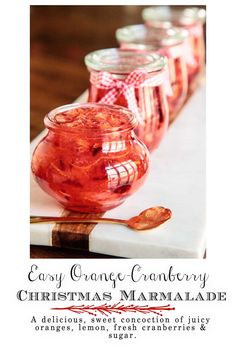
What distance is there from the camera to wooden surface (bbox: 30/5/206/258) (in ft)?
4.89

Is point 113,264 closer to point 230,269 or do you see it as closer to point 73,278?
point 73,278

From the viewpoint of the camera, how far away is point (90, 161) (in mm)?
992

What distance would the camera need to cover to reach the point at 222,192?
1.10 meters

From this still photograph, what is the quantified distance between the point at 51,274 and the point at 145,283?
0.15 meters

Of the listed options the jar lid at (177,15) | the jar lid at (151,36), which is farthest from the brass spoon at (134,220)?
the jar lid at (177,15)

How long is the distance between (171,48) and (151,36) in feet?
0.39

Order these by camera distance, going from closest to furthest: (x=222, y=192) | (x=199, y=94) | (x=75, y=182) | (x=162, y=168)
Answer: (x=75, y=182), (x=222, y=192), (x=162, y=168), (x=199, y=94)

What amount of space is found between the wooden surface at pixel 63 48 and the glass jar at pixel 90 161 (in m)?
0.10

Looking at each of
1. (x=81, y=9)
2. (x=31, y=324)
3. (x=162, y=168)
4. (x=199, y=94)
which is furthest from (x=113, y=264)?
(x=81, y=9)

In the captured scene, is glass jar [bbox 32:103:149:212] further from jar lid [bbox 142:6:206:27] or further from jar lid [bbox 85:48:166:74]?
jar lid [bbox 142:6:206:27]

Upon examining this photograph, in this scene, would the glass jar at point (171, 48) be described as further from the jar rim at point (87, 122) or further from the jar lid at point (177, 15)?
the jar rim at point (87, 122)

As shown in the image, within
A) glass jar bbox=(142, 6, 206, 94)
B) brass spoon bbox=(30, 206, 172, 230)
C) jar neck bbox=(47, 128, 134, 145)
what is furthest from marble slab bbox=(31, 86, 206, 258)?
glass jar bbox=(142, 6, 206, 94)

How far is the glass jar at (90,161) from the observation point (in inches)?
39.1

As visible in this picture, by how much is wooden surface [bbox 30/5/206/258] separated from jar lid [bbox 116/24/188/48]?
0.20 m
